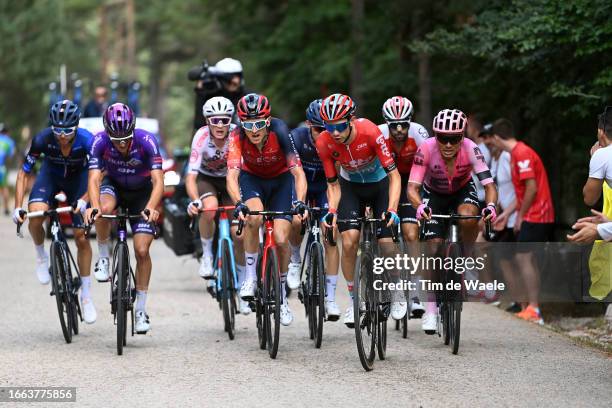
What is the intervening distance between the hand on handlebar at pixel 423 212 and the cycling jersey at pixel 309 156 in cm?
230

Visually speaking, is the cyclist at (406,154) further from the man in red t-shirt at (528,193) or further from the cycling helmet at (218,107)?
the man in red t-shirt at (528,193)

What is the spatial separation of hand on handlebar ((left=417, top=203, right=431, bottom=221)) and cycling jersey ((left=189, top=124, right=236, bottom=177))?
2966mm

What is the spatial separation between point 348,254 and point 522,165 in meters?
3.57

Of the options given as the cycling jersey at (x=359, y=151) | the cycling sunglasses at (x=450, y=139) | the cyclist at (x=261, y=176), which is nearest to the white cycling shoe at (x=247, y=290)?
the cyclist at (x=261, y=176)

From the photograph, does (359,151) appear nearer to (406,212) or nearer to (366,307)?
(406,212)

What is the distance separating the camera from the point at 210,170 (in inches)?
525

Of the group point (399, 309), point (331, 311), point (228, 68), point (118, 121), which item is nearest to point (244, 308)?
point (331, 311)

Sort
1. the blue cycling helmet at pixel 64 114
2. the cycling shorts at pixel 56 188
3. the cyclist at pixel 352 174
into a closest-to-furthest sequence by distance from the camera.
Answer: the cyclist at pixel 352 174, the blue cycling helmet at pixel 64 114, the cycling shorts at pixel 56 188

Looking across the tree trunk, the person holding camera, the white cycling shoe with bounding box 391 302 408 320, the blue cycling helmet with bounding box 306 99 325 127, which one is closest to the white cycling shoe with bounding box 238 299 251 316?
the white cycling shoe with bounding box 391 302 408 320

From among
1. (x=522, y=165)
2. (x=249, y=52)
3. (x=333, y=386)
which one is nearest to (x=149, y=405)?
(x=333, y=386)

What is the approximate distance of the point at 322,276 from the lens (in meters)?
10.9

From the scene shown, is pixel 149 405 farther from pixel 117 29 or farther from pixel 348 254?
pixel 117 29

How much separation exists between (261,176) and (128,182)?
1.22 metres

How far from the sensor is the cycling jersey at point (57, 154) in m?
12.1
